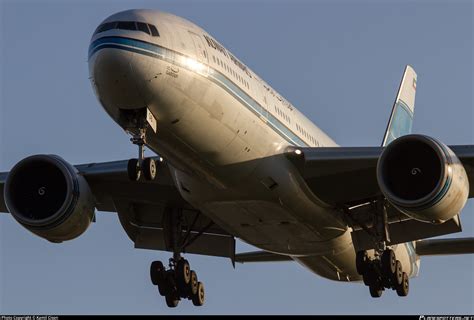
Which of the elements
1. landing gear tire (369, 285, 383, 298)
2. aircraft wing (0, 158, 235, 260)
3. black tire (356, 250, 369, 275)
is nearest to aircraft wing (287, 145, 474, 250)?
black tire (356, 250, 369, 275)

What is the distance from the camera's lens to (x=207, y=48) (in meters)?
29.7

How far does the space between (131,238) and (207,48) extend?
9219 mm

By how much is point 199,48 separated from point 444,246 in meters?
12.1

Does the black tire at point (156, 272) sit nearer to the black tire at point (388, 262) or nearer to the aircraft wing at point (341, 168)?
the aircraft wing at point (341, 168)

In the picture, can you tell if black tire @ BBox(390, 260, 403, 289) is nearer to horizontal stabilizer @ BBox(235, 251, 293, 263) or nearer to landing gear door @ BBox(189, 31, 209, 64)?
horizontal stabilizer @ BBox(235, 251, 293, 263)

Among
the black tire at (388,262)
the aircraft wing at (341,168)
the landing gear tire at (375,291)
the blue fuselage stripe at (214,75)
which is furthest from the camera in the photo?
the landing gear tire at (375,291)

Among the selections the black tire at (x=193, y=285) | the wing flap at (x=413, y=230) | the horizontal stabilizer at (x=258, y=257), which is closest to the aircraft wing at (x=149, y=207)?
the black tire at (x=193, y=285)

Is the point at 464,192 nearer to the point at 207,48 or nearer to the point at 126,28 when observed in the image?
the point at 207,48

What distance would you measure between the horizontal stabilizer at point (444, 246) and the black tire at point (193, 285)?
7.57 metres

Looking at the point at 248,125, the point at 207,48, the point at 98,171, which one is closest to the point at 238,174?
the point at 248,125

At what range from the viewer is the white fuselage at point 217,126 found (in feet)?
91.6

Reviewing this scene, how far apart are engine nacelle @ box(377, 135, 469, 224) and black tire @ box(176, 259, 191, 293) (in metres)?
6.87

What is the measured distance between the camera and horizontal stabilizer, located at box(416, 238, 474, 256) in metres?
36.3

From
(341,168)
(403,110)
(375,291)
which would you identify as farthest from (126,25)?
(403,110)
